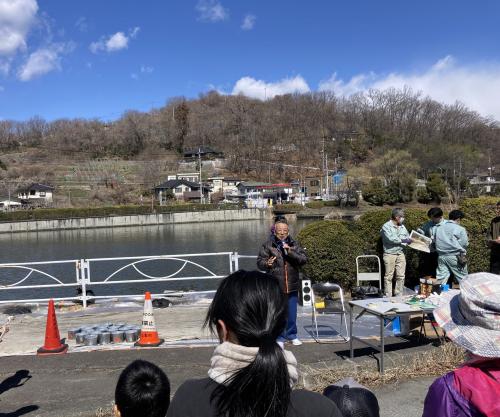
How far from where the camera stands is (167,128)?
147000 mm

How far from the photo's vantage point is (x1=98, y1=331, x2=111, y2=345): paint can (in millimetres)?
6113

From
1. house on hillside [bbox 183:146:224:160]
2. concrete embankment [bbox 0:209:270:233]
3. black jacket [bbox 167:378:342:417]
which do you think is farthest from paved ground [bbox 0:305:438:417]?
house on hillside [bbox 183:146:224:160]

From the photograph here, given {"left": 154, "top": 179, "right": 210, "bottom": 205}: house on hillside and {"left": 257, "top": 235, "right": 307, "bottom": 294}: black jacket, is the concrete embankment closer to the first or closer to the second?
{"left": 154, "top": 179, "right": 210, "bottom": 205}: house on hillside

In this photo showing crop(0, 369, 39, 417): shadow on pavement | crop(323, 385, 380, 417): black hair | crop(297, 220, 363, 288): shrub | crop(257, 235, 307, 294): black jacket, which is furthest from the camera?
crop(297, 220, 363, 288): shrub

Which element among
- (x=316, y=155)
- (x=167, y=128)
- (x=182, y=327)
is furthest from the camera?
(x=167, y=128)

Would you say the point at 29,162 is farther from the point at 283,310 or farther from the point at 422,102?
the point at 283,310

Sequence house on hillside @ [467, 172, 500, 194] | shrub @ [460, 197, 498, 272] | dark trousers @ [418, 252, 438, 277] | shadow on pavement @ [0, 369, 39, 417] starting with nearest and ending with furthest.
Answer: shadow on pavement @ [0, 369, 39, 417] → dark trousers @ [418, 252, 438, 277] → shrub @ [460, 197, 498, 272] → house on hillside @ [467, 172, 500, 194]

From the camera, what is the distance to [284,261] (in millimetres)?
5324

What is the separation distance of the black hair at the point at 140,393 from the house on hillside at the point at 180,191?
82513 mm

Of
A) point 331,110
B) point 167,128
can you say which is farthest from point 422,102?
point 167,128

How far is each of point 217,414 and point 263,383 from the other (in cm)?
17

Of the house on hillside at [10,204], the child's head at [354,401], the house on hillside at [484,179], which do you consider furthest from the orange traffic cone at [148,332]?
the house on hillside at [484,179]

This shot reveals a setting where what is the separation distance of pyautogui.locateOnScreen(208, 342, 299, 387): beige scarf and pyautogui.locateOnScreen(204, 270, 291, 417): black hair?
1 centimetres

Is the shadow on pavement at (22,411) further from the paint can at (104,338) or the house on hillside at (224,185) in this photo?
the house on hillside at (224,185)
